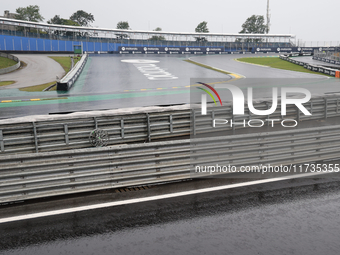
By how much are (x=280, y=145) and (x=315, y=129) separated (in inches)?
48.1

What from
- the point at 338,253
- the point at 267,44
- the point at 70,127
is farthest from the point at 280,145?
the point at 267,44

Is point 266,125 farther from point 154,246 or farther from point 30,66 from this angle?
point 30,66

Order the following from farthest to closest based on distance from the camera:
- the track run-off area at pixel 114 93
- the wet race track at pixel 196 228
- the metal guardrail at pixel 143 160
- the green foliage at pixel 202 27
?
1. the green foliage at pixel 202 27
2. the track run-off area at pixel 114 93
3. the metal guardrail at pixel 143 160
4. the wet race track at pixel 196 228

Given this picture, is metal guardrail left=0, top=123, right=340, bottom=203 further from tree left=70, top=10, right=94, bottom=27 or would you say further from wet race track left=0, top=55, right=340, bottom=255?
tree left=70, top=10, right=94, bottom=27

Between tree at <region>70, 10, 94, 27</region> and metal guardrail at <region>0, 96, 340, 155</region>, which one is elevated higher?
tree at <region>70, 10, 94, 27</region>

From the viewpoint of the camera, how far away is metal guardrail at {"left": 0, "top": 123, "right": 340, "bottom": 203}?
716 cm

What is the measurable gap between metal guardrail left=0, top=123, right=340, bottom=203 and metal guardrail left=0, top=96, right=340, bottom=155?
3.54 meters

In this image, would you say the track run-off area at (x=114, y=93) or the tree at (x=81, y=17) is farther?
the tree at (x=81, y=17)

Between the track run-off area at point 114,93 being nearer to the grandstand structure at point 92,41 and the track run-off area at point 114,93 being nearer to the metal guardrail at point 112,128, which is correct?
the metal guardrail at point 112,128

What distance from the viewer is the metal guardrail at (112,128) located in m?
10.7

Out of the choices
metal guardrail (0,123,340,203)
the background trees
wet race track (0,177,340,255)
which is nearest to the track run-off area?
metal guardrail (0,123,340,203)

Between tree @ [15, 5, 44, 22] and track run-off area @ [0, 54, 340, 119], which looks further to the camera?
tree @ [15, 5, 44, 22]

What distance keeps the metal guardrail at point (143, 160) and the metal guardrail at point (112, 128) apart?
3.54 m

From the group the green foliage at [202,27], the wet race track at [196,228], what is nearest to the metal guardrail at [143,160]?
the wet race track at [196,228]
